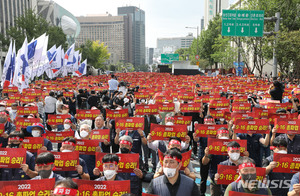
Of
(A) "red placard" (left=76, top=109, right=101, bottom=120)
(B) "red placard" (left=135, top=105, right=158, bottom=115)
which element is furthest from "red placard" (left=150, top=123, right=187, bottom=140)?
(A) "red placard" (left=76, top=109, right=101, bottom=120)

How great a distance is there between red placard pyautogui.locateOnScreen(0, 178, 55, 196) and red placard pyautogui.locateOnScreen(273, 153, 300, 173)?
340cm

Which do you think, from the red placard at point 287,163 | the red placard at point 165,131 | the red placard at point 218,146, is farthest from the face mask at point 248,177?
the red placard at point 165,131

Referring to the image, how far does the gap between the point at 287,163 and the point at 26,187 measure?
12.5 ft

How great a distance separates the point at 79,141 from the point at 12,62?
11.4 m

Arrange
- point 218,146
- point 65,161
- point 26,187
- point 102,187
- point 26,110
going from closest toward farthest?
point 26,187, point 102,187, point 65,161, point 218,146, point 26,110

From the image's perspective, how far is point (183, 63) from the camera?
190 ft

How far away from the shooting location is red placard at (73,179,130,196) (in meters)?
4.01

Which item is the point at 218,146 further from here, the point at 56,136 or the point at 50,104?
the point at 50,104

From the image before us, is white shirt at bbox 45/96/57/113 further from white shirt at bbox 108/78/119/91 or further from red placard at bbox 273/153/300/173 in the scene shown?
red placard at bbox 273/153/300/173

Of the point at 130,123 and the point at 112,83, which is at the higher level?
the point at 112,83

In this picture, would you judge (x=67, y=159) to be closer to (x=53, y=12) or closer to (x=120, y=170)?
(x=120, y=170)

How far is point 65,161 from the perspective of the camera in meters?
5.20

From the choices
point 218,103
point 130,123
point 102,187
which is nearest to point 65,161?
point 102,187

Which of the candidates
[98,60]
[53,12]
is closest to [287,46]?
[98,60]
